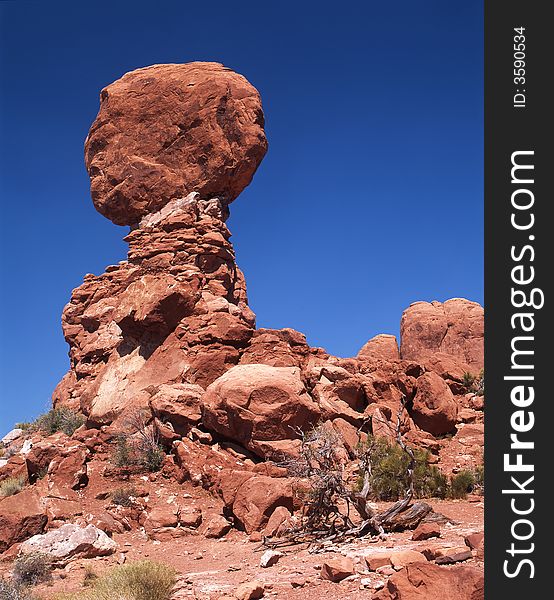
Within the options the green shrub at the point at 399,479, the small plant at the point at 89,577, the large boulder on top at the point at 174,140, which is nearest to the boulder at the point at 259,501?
the green shrub at the point at 399,479

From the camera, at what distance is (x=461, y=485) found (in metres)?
12.6

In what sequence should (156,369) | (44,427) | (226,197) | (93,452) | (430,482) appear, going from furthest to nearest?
(226,197)
(44,427)
(156,369)
(93,452)
(430,482)

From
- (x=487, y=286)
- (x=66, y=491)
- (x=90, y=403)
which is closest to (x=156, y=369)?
(x=90, y=403)

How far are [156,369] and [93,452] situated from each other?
3.53 meters

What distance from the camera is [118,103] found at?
25047mm

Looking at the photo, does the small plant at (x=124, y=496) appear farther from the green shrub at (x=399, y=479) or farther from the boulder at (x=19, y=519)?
the green shrub at (x=399, y=479)

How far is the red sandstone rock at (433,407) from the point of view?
17516mm

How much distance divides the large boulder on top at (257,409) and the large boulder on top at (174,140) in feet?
34.2

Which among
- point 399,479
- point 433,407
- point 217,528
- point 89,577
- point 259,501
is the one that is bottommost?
point 89,577

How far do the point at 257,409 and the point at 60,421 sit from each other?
31.0 feet

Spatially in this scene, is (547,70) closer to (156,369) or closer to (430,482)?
(430,482)

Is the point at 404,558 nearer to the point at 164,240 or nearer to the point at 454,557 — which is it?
the point at 454,557

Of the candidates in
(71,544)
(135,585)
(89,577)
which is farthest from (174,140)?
(135,585)

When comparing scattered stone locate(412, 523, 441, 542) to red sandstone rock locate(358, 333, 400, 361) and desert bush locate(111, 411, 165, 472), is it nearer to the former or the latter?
desert bush locate(111, 411, 165, 472)
